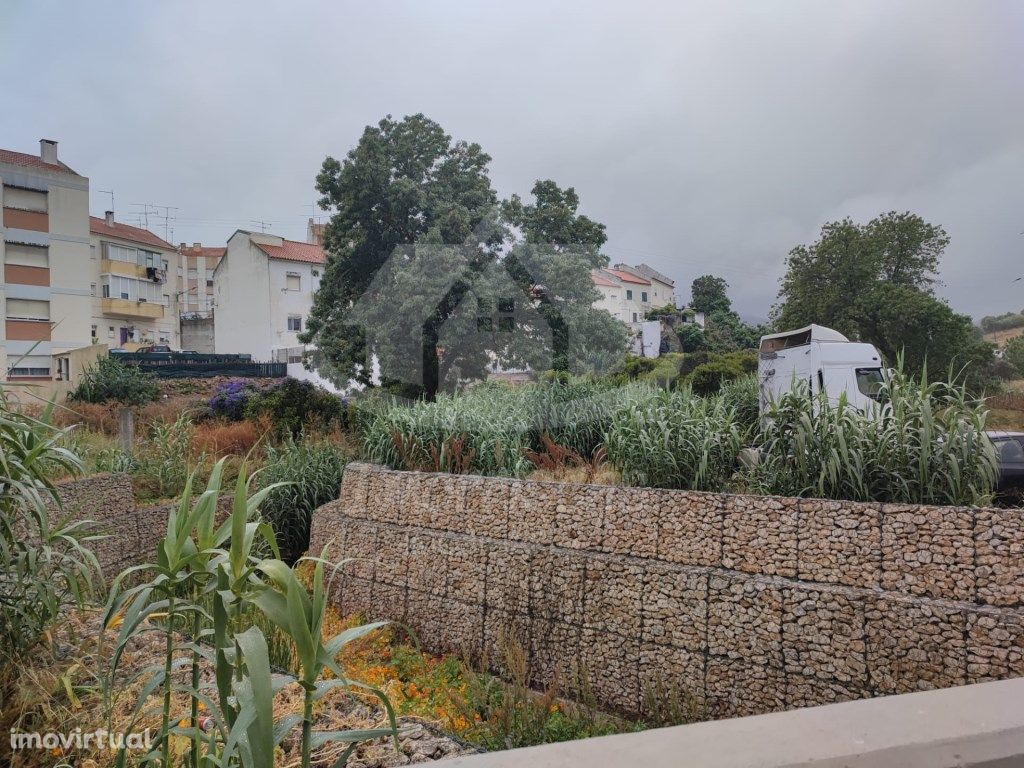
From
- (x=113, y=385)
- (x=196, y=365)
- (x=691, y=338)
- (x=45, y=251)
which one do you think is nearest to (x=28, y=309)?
(x=45, y=251)

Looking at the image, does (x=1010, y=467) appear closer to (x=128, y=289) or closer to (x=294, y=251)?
(x=128, y=289)

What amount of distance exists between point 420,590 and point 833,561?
2.48 metres

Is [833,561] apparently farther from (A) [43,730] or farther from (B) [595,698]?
(A) [43,730]

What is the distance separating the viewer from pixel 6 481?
183cm

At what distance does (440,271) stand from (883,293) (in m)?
4.82

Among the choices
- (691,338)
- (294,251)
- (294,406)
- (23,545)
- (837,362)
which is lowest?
(23,545)

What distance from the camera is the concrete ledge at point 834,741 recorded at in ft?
3.36

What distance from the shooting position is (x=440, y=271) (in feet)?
25.5

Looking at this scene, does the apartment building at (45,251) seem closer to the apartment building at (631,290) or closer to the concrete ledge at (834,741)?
the apartment building at (631,290)

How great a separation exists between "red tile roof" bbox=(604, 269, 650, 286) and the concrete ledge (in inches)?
301

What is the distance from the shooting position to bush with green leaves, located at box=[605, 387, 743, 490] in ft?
12.0

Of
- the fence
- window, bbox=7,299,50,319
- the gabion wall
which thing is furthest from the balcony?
the gabion wall

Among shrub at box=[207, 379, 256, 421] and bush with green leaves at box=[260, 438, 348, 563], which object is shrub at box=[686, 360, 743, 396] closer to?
bush with green leaves at box=[260, 438, 348, 563]

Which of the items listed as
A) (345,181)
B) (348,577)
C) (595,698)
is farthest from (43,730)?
(345,181)
